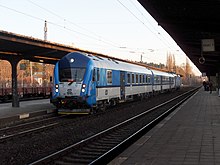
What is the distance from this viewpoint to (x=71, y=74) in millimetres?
16438

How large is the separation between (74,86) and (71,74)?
0.70 meters

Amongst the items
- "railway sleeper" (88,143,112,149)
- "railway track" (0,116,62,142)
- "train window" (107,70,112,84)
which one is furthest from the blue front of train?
"railway sleeper" (88,143,112,149)

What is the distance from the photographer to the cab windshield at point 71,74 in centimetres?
1620

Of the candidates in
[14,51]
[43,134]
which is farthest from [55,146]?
[14,51]

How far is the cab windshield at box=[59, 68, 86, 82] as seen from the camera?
53.2 ft

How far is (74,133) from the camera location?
1153 cm

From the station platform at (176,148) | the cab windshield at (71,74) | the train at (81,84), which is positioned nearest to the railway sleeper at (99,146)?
the station platform at (176,148)

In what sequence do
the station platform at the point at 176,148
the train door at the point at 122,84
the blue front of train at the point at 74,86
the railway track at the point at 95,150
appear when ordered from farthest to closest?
the train door at the point at 122,84
the blue front of train at the point at 74,86
the railway track at the point at 95,150
the station platform at the point at 176,148

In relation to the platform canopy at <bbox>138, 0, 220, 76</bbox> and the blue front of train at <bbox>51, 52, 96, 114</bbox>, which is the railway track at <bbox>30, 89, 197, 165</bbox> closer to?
the blue front of train at <bbox>51, 52, 96, 114</bbox>

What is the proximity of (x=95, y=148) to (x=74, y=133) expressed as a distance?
266 centimetres

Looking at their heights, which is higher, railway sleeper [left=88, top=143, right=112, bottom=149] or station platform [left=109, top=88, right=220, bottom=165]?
station platform [left=109, top=88, right=220, bottom=165]

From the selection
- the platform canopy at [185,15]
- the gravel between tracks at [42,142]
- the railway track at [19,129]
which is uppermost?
the platform canopy at [185,15]

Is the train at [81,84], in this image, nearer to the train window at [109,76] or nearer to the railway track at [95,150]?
the train window at [109,76]

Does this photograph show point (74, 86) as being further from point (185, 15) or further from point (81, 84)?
point (185, 15)
